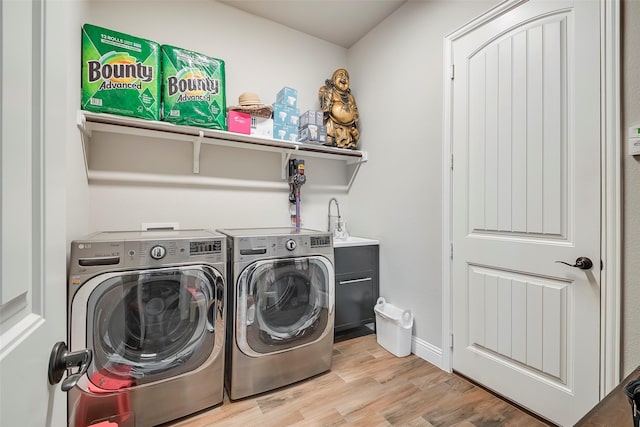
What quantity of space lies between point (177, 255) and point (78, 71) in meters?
1.23

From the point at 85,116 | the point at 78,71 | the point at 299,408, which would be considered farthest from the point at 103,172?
the point at 299,408

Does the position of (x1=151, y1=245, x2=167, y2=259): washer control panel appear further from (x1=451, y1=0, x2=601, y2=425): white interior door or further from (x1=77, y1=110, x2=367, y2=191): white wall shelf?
(x1=451, y1=0, x2=601, y2=425): white interior door

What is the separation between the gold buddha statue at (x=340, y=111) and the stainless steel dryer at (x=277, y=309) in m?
1.17


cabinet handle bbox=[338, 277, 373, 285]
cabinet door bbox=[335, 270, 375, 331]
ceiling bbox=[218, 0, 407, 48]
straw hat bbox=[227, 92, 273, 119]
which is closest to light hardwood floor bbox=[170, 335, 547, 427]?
cabinet door bbox=[335, 270, 375, 331]

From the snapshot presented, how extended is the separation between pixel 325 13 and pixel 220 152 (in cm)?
157

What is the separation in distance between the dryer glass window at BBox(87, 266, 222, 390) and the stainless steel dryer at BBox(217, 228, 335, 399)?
6.1 inches

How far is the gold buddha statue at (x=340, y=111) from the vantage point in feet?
8.75

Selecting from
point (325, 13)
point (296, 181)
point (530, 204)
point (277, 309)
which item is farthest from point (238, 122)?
point (530, 204)

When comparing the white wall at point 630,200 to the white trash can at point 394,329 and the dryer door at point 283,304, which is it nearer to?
the white trash can at point 394,329

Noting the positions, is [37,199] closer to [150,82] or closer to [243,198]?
[150,82]

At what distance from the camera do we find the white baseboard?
6.63 ft

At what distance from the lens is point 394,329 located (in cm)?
221

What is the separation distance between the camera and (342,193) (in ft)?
9.93

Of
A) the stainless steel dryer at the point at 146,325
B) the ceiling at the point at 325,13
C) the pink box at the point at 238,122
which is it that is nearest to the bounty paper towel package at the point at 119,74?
the pink box at the point at 238,122
